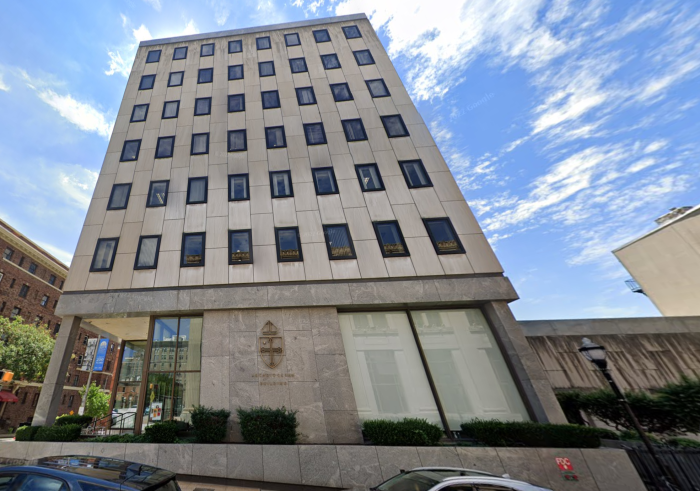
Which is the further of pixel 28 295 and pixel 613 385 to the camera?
pixel 28 295

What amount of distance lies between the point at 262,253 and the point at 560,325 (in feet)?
49.3

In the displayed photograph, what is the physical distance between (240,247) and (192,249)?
2500mm

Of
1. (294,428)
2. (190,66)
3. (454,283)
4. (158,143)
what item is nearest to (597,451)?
(454,283)

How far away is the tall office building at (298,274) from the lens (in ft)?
37.9

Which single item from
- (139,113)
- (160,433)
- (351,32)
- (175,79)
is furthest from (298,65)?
(160,433)

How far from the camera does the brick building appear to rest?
35156mm

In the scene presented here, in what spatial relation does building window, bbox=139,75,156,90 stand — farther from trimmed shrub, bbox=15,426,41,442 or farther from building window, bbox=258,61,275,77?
trimmed shrub, bbox=15,426,41,442

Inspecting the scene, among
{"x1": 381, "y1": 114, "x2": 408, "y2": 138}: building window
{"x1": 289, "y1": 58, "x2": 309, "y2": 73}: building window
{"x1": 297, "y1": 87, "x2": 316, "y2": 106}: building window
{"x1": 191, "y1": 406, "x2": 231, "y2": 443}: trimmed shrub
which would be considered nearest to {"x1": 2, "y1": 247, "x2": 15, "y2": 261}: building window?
{"x1": 289, "y1": 58, "x2": 309, "y2": 73}: building window

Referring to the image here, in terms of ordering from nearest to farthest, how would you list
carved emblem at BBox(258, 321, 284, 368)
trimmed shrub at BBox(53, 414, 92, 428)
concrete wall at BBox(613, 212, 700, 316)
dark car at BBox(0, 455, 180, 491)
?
dark car at BBox(0, 455, 180, 491) < carved emblem at BBox(258, 321, 284, 368) < trimmed shrub at BBox(53, 414, 92, 428) < concrete wall at BBox(613, 212, 700, 316)

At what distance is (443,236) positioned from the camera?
1452 cm

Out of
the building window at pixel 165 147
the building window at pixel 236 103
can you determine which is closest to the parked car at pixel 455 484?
the building window at pixel 165 147

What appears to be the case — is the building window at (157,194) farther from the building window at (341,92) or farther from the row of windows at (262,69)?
the building window at (341,92)

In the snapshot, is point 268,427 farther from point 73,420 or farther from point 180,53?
point 180,53

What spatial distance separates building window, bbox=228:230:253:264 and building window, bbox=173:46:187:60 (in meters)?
19.3
